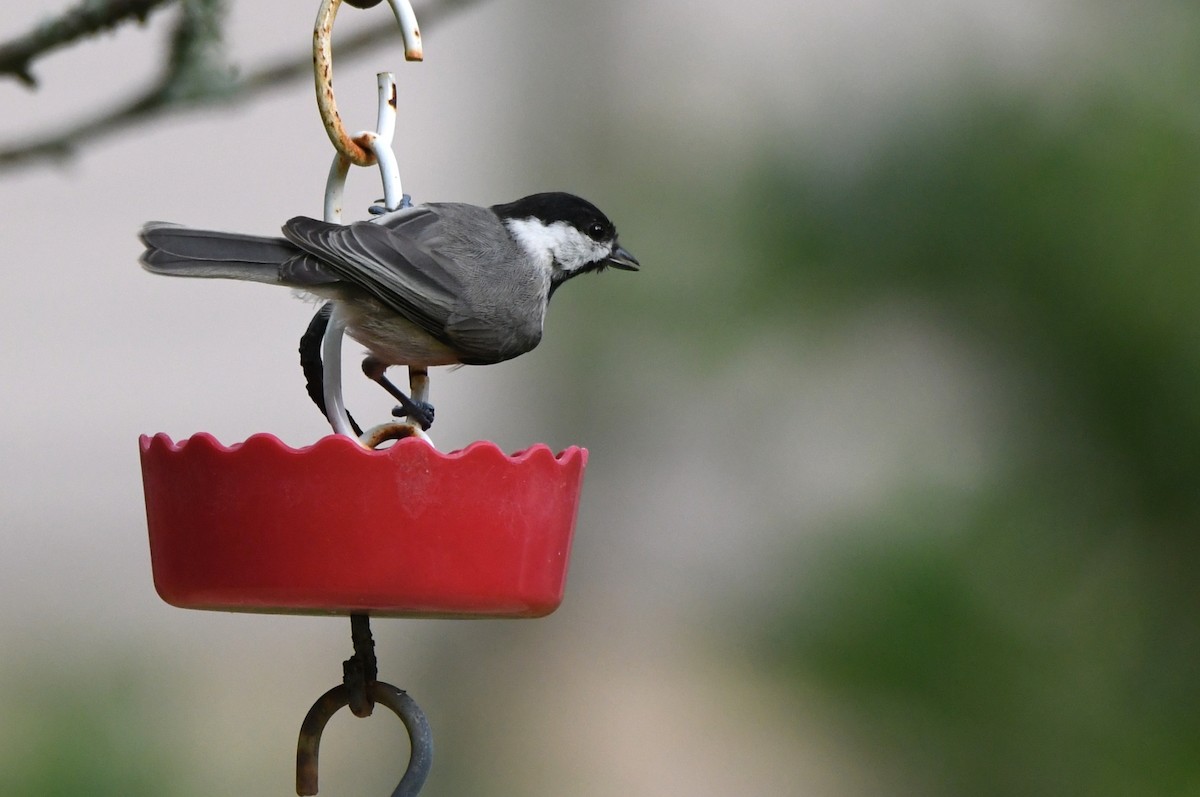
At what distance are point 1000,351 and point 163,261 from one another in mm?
3284

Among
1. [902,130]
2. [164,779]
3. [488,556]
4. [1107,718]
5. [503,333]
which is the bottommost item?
[1107,718]

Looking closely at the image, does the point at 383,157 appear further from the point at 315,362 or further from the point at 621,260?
the point at 621,260

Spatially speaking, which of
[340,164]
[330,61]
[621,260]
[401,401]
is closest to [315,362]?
[401,401]

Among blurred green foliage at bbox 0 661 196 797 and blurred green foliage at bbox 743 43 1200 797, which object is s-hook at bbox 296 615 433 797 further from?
blurred green foliage at bbox 743 43 1200 797

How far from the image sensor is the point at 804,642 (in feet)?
14.1

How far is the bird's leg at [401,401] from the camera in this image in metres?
1.89

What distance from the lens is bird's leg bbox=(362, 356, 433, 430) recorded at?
1891mm

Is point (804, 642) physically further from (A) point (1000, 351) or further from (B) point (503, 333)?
(B) point (503, 333)

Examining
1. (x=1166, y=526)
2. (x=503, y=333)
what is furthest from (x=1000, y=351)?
(x=503, y=333)

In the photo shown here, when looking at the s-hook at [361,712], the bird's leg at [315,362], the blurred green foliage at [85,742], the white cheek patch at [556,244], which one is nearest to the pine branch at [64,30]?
the bird's leg at [315,362]

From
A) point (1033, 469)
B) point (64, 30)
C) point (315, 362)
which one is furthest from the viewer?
point (1033, 469)

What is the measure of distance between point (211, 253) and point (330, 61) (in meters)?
0.29

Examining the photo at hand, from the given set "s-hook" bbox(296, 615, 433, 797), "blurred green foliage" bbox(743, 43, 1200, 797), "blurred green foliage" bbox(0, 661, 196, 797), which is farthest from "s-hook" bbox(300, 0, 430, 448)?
"blurred green foliage" bbox(743, 43, 1200, 797)

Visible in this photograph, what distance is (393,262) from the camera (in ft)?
6.22
